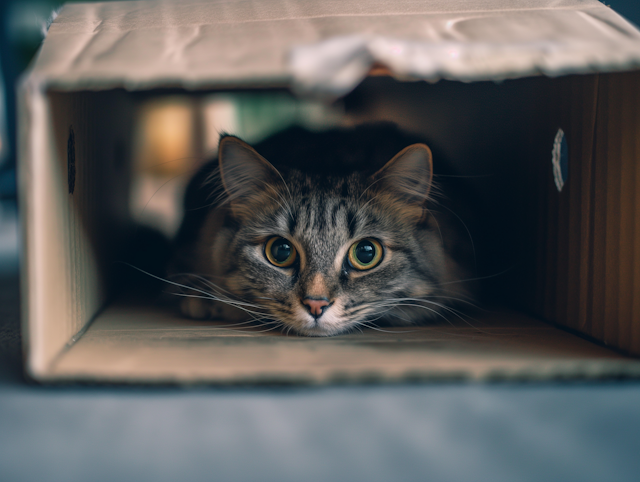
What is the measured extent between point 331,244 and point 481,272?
0.52 m

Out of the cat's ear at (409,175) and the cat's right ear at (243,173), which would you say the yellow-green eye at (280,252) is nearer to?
the cat's right ear at (243,173)

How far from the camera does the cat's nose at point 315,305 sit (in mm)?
890

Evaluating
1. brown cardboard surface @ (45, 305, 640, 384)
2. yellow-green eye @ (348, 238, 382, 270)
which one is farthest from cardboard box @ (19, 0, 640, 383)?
yellow-green eye @ (348, 238, 382, 270)

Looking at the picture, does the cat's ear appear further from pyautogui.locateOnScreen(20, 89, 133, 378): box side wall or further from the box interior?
pyautogui.locateOnScreen(20, 89, 133, 378): box side wall

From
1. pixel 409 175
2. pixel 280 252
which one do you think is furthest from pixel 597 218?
pixel 280 252

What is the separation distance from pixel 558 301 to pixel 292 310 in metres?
0.56

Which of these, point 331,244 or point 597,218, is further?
point 331,244

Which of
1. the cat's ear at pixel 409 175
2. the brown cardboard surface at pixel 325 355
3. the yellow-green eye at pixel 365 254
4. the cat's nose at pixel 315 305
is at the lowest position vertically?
the brown cardboard surface at pixel 325 355

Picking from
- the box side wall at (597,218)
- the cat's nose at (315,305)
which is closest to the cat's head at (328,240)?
the cat's nose at (315,305)

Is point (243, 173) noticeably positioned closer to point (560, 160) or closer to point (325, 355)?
point (325, 355)

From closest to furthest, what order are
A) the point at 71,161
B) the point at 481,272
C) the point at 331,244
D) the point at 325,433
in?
the point at 325,433 < the point at 71,161 < the point at 331,244 < the point at 481,272

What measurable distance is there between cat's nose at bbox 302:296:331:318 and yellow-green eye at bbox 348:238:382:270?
0.15 metres

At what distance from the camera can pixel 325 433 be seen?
22.3 inches

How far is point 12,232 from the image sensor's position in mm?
2158
